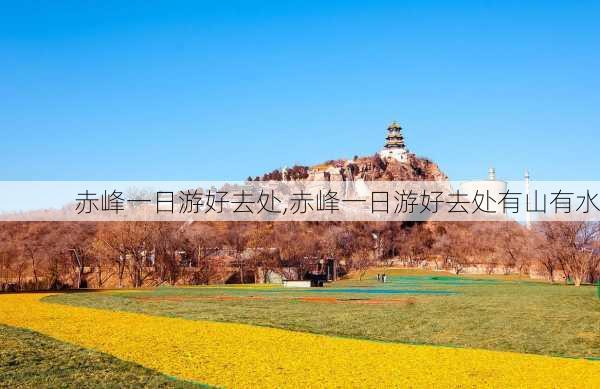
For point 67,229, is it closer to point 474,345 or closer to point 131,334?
point 131,334

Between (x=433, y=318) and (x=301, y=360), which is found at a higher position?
(x=301, y=360)

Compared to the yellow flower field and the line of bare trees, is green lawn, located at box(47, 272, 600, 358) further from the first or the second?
the line of bare trees

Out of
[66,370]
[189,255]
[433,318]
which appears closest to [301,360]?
[66,370]

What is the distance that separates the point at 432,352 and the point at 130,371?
7.52 metres

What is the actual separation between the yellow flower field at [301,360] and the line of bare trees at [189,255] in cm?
3202

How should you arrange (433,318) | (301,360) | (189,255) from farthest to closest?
(189,255), (433,318), (301,360)

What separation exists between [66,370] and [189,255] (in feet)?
202

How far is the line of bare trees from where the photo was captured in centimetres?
5844

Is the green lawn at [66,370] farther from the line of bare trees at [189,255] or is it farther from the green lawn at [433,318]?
the line of bare trees at [189,255]

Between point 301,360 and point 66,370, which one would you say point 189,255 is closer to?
point 301,360

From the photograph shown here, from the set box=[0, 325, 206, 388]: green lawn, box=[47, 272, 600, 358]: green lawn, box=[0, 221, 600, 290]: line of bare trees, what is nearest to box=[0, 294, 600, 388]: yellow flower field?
box=[0, 325, 206, 388]: green lawn

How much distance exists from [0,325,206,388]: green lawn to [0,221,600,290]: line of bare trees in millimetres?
34382

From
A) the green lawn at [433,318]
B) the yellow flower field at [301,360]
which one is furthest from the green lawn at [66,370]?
the green lawn at [433,318]

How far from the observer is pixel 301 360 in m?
15.4
